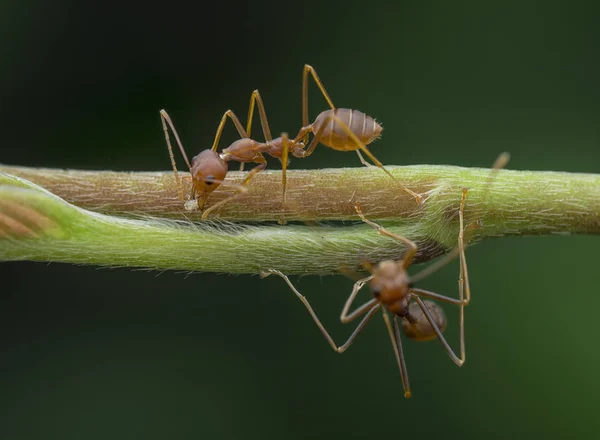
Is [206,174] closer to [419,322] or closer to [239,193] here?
[239,193]

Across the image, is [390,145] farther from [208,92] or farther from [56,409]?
[56,409]

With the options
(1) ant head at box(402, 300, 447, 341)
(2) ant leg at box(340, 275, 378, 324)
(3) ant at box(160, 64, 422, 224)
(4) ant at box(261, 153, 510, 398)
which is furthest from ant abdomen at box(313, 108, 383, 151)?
(1) ant head at box(402, 300, 447, 341)

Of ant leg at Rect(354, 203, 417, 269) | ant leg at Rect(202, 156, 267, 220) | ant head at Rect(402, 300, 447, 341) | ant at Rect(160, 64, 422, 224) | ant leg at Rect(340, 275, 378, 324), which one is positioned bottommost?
ant head at Rect(402, 300, 447, 341)

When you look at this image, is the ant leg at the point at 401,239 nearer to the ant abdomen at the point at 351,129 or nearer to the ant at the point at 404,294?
the ant at the point at 404,294

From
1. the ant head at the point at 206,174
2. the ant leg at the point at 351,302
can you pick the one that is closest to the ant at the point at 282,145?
the ant head at the point at 206,174

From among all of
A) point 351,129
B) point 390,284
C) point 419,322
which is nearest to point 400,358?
point 419,322

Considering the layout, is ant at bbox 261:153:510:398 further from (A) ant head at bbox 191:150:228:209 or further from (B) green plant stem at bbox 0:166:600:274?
(A) ant head at bbox 191:150:228:209
